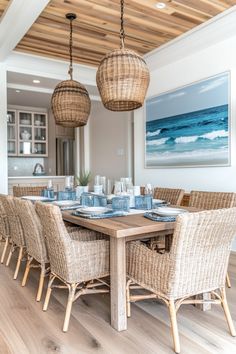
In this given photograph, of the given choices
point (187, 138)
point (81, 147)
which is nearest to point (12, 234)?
point (187, 138)

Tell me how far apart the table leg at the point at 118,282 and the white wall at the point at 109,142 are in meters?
4.19

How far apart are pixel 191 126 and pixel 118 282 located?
275 cm

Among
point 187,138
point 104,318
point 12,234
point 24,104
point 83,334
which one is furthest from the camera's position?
point 24,104

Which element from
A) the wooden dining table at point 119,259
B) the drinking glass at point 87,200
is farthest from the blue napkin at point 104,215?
the drinking glass at point 87,200

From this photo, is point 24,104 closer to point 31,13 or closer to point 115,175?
point 115,175

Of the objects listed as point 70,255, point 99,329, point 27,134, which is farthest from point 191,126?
point 27,134

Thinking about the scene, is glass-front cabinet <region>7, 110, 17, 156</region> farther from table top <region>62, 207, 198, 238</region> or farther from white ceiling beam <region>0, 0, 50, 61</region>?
table top <region>62, 207, 198, 238</region>

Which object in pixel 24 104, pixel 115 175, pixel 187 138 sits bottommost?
pixel 115 175

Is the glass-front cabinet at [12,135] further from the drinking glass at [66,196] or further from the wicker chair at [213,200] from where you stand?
the wicker chair at [213,200]

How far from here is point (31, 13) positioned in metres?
3.13

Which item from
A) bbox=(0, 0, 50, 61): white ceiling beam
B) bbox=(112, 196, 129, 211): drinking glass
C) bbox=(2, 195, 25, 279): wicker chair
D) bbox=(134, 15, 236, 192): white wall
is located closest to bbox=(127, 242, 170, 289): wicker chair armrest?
bbox=(112, 196, 129, 211): drinking glass

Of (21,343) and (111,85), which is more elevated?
(111,85)

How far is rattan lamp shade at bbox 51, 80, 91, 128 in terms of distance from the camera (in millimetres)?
2984

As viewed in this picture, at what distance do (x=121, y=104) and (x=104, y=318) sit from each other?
176 cm
